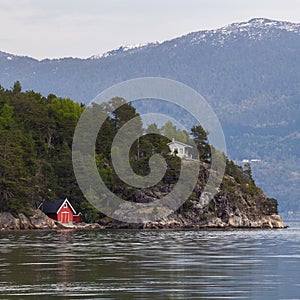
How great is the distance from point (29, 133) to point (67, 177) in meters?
8.11

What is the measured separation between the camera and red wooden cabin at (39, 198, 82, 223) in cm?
11347

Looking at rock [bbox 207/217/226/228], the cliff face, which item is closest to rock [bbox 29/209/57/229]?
the cliff face

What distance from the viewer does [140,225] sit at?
114m

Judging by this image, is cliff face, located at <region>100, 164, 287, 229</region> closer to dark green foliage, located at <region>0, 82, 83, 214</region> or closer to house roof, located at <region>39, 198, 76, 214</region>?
house roof, located at <region>39, 198, 76, 214</region>

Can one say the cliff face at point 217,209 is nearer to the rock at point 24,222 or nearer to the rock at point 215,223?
the rock at point 215,223

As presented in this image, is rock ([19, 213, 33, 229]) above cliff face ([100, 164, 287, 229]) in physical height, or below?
below

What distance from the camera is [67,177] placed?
121 m

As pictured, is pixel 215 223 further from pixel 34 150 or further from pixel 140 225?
pixel 34 150

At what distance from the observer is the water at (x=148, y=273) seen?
34500mm

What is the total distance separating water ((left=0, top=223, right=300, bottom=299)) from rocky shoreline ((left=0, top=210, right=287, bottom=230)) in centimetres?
4498

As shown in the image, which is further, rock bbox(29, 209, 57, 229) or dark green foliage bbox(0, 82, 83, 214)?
dark green foliage bbox(0, 82, 83, 214)

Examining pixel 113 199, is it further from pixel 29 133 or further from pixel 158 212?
pixel 29 133

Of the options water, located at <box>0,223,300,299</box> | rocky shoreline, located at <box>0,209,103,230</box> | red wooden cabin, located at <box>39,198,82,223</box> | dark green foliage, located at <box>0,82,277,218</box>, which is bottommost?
water, located at <box>0,223,300,299</box>

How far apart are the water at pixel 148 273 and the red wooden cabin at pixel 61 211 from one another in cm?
5231
